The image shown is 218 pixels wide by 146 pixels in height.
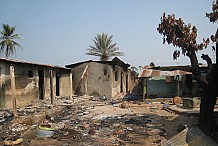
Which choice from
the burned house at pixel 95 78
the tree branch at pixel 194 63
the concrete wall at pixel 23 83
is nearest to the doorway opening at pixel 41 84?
Answer: the concrete wall at pixel 23 83

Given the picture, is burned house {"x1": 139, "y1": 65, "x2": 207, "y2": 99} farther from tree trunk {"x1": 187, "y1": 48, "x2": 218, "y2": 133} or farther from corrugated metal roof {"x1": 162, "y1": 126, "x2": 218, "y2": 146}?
corrugated metal roof {"x1": 162, "y1": 126, "x2": 218, "y2": 146}

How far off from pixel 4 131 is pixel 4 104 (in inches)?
164

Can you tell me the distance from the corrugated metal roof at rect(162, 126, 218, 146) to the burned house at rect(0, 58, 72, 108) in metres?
7.18

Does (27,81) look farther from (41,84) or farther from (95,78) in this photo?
(95,78)

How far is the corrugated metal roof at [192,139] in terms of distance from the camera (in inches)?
199

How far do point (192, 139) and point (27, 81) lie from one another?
1071 cm

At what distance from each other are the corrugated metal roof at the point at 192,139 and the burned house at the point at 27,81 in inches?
283

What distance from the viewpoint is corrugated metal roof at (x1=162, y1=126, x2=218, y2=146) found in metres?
5.06

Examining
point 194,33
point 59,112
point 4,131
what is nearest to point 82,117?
point 59,112

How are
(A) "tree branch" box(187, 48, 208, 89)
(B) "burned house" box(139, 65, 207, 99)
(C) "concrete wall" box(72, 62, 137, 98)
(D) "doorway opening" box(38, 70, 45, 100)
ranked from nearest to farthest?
(A) "tree branch" box(187, 48, 208, 89) < (D) "doorway opening" box(38, 70, 45, 100) < (B) "burned house" box(139, 65, 207, 99) < (C) "concrete wall" box(72, 62, 137, 98)

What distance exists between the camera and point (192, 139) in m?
A: 5.23

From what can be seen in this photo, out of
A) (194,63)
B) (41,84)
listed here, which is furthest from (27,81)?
(194,63)

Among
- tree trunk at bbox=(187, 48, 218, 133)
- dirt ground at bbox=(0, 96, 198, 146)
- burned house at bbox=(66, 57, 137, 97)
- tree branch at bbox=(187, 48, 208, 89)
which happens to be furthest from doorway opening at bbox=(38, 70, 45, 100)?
tree trunk at bbox=(187, 48, 218, 133)

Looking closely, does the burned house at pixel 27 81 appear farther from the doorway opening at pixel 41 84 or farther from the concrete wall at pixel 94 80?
the concrete wall at pixel 94 80
